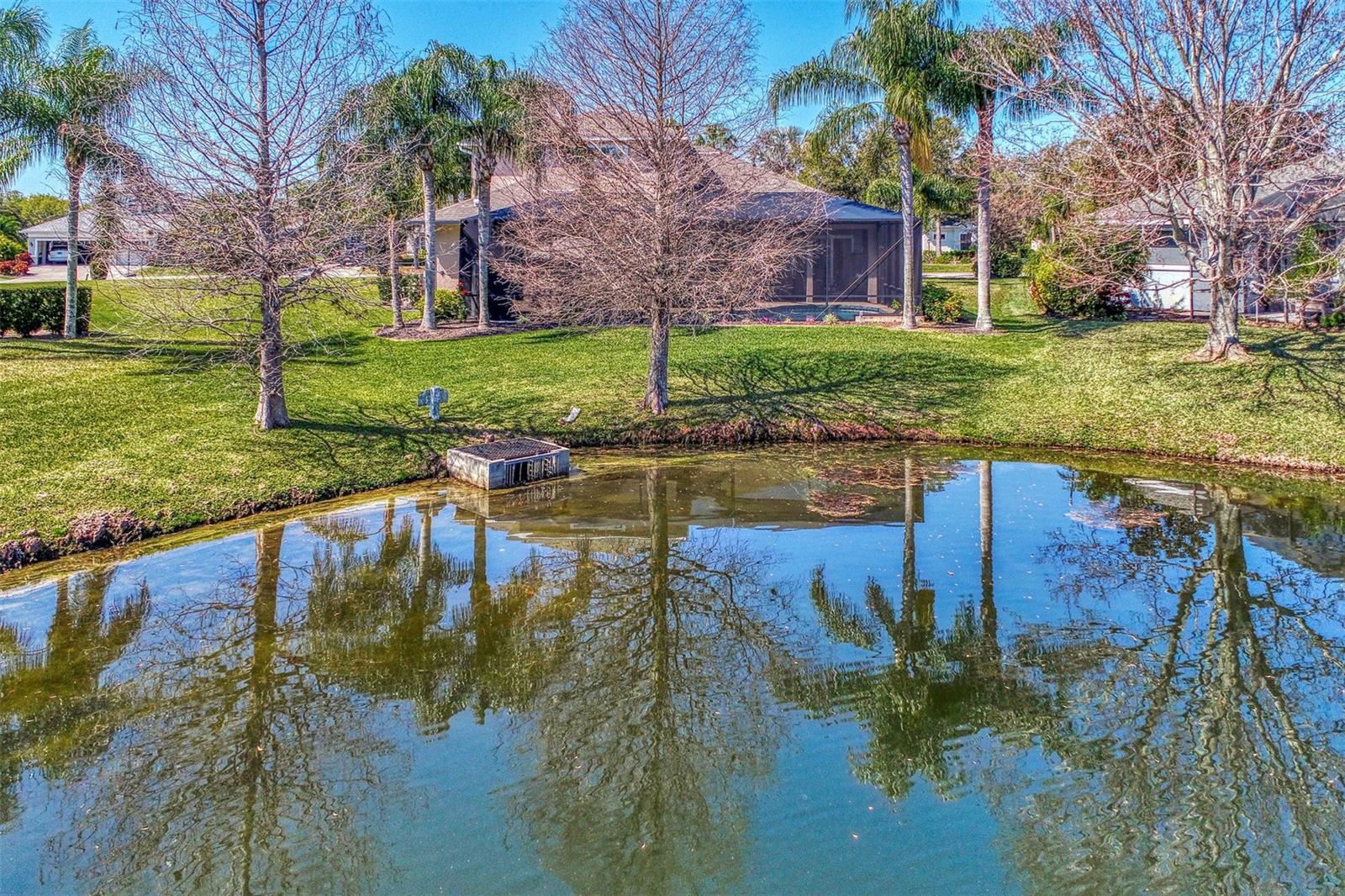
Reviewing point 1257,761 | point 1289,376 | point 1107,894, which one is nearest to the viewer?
point 1107,894

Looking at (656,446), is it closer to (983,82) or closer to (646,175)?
(646,175)

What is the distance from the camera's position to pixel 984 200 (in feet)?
71.6

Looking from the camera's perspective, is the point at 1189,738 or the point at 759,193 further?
the point at 759,193

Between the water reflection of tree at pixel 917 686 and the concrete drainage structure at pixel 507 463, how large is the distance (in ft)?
18.4

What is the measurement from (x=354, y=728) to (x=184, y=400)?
10615 mm

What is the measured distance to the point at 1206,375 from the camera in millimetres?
17672

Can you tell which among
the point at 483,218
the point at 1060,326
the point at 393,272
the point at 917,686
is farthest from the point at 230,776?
the point at 1060,326

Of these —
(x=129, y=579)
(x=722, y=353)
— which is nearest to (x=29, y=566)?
(x=129, y=579)

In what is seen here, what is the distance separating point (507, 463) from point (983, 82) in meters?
13.6

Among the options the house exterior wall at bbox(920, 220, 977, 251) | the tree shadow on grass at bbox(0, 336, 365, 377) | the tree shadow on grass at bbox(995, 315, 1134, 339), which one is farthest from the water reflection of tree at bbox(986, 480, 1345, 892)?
the house exterior wall at bbox(920, 220, 977, 251)

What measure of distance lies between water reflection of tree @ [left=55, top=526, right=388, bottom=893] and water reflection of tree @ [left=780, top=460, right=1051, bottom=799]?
3232 millimetres

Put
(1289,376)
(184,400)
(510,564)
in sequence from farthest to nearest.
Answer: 1. (1289,376)
2. (184,400)
3. (510,564)

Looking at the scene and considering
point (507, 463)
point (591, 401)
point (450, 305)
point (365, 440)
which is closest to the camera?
point (507, 463)

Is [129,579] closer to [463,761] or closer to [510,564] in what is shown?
[510,564]
